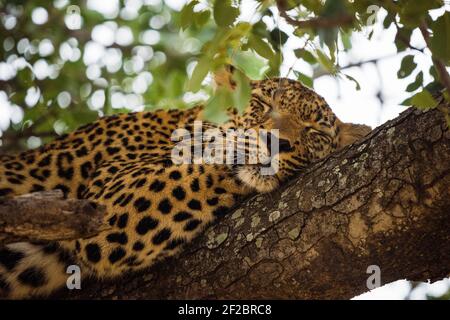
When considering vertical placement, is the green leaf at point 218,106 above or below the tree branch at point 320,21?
below

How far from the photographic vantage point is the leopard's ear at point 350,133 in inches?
241

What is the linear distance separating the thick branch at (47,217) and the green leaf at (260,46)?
1083mm

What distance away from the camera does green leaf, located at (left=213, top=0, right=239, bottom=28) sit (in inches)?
126

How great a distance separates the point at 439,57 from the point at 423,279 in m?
1.60

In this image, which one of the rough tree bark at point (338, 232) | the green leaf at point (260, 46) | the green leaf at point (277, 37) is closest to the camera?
the green leaf at point (260, 46)

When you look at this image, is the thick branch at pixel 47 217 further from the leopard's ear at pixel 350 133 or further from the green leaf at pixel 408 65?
the leopard's ear at pixel 350 133

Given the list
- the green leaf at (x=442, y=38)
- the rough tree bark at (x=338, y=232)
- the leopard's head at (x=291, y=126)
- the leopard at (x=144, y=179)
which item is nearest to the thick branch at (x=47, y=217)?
the rough tree bark at (x=338, y=232)

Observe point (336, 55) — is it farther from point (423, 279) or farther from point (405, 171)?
point (423, 279)

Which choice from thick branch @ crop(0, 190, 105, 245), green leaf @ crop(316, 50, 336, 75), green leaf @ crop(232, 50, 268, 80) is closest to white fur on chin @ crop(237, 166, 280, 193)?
green leaf @ crop(316, 50, 336, 75)

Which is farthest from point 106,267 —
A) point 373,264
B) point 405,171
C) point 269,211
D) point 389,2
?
point 389,2

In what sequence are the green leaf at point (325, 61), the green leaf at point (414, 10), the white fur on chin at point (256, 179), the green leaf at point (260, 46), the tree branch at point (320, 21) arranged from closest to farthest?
1. the green leaf at point (414, 10)
2. the tree branch at point (320, 21)
3. the green leaf at point (260, 46)
4. the green leaf at point (325, 61)
5. the white fur on chin at point (256, 179)

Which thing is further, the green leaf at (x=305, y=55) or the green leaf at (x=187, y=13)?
the green leaf at (x=305, y=55)

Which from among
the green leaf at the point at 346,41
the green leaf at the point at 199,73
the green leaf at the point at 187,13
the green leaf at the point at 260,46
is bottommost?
the green leaf at the point at 199,73
